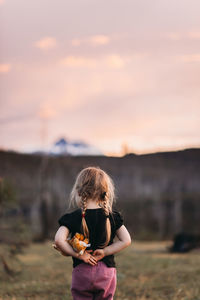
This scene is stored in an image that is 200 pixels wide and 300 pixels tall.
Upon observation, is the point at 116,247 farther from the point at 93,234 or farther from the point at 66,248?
the point at 66,248

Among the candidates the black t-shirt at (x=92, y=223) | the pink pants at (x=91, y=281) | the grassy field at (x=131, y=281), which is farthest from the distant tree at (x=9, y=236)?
the black t-shirt at (x=92, y=223)

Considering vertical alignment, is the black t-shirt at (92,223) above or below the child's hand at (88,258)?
above

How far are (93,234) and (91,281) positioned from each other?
31 centimetres

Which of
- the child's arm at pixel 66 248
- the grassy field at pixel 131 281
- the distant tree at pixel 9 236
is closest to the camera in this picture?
the child's arm at pixel 66 248

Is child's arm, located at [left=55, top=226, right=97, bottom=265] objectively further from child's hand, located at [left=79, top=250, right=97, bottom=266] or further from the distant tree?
the distant tree

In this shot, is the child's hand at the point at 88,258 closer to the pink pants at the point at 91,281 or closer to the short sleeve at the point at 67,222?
the pink pants at the point at 91,281

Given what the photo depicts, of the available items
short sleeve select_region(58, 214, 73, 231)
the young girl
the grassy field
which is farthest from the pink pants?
the grassy field

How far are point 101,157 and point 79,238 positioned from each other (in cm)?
1401

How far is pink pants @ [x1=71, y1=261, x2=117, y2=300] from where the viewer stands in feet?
10.7

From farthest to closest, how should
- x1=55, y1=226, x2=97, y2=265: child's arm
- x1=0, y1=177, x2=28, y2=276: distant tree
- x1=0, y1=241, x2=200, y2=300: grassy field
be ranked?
x1=0, y1=177, x2=28, y2=276: distant tree → x1=0, y1=241, x2=200, y2=300: grassy field → x1=55, y1=226, x2=97, y2=265: child's arm

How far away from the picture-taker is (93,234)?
3.25 metres

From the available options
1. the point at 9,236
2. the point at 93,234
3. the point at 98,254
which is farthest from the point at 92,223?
the point at 9,236

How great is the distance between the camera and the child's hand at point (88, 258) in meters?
3.20

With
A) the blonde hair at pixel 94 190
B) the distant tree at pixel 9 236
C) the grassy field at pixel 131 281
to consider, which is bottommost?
the grassy field at pixel 131 281
